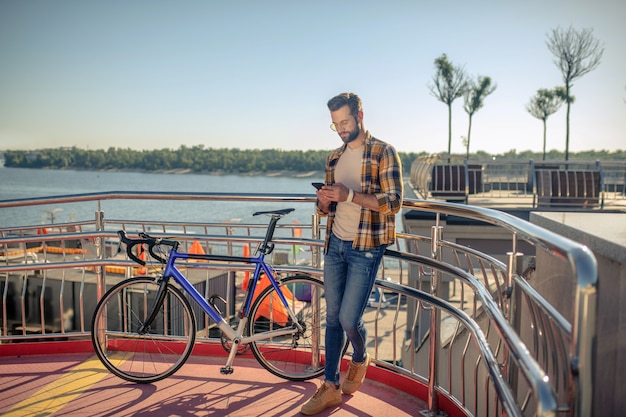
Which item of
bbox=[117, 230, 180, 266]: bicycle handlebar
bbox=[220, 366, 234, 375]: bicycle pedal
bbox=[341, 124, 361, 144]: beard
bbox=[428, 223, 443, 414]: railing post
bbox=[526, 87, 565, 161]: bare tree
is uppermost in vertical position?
bbox=[526, 87, 565, 161]: bare tree

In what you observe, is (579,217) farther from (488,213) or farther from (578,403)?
(578,403)

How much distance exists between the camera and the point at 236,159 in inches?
4166

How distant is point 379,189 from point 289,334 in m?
1.43

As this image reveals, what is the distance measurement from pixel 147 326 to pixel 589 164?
13.6m

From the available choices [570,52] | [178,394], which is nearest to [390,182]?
[178,394]

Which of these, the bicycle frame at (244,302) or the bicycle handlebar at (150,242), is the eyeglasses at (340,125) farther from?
the bicycle handlebar at (150,242)

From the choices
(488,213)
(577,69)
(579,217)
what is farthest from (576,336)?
(577,69)

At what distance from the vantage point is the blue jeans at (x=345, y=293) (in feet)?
10.6

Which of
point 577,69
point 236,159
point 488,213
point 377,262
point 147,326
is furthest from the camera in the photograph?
point 236,159

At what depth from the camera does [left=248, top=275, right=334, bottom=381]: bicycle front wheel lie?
400cm

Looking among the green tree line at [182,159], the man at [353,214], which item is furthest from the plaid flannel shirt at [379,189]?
the green tree line at [182,159]

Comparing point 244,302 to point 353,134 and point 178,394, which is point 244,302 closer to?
point 178,394

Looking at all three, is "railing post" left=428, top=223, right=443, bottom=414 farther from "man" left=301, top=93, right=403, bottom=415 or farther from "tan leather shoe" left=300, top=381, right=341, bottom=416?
"tan leather shoe" left=300, top=381, right=341, bottom=416

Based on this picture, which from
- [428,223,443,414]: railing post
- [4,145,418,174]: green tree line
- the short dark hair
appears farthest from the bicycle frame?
[4,145,418,174]: green tree line
